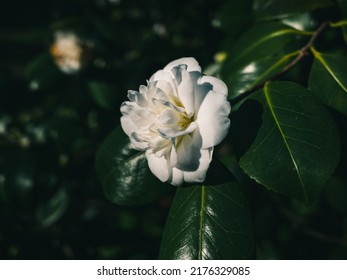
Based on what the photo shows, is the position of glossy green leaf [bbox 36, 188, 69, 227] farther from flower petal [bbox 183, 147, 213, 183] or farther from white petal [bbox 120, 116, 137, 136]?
flower petal [bbox 183, 147, 213, 183]

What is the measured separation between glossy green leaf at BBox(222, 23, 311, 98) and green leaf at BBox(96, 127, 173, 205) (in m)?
0.26

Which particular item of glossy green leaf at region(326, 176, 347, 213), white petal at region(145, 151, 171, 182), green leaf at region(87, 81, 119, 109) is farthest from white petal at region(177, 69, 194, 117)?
glossy green leaf at region(326, 176, 347, 213)

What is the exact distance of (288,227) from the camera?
5.43 feet

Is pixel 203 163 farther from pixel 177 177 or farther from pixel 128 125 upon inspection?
pixel 128 125

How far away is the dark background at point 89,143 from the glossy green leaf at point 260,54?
246mm

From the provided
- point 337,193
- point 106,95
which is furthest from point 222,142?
point 337,193

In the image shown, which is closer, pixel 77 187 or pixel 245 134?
pixel 245 134

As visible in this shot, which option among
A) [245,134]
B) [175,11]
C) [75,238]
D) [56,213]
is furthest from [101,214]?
[245,134]

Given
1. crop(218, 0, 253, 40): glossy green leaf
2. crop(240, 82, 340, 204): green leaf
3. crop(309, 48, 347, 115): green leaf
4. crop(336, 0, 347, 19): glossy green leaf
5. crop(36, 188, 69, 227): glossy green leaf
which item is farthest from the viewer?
crop(36, 188, 69, 227): glossy green leaf

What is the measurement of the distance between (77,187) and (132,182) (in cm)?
94

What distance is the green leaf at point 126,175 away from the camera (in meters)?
0.77

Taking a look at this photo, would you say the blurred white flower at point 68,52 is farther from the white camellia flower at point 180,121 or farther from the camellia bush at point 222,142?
the white camellia flower at point 180,121

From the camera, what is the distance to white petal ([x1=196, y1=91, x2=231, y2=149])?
2.03 feet

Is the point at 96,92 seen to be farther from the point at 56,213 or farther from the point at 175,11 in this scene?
the point at 175,11
